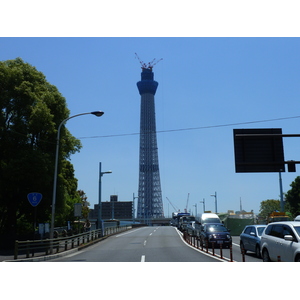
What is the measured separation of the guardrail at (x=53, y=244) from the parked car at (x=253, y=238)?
10.3m

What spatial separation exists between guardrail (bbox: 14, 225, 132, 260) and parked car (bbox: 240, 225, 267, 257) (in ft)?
33.8

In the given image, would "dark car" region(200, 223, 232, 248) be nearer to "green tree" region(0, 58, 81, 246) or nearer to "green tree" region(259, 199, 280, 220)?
"green tree" region(0, 58, 81, 246)

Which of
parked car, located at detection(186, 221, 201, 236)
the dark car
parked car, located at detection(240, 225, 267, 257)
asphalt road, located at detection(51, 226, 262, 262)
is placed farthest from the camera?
parked car, located at detection(186, 221, 201, 236)

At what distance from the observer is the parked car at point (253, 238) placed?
18.3m

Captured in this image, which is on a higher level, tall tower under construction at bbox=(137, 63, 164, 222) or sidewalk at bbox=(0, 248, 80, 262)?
tall tower under construction at bbox=(137, 63, 164, 222)

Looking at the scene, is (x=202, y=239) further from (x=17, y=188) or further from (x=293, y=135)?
(x=17, y=188)

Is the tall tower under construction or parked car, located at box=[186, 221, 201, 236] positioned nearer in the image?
parked car, located at box=[186, 221, 201, 236]

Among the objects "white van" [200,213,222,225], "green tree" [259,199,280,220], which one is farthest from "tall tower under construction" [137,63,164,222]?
"white van" [200,213,222,225]

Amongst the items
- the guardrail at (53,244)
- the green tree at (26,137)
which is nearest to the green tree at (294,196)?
the guardrail at (53,244)

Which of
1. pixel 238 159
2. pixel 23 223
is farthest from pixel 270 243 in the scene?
pixel 23 223

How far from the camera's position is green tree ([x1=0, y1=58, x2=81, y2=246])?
25.9 metres

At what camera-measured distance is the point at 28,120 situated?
27.8 m

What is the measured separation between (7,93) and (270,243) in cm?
2162

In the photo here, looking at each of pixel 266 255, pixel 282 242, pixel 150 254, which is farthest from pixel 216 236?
pixel 282 242
